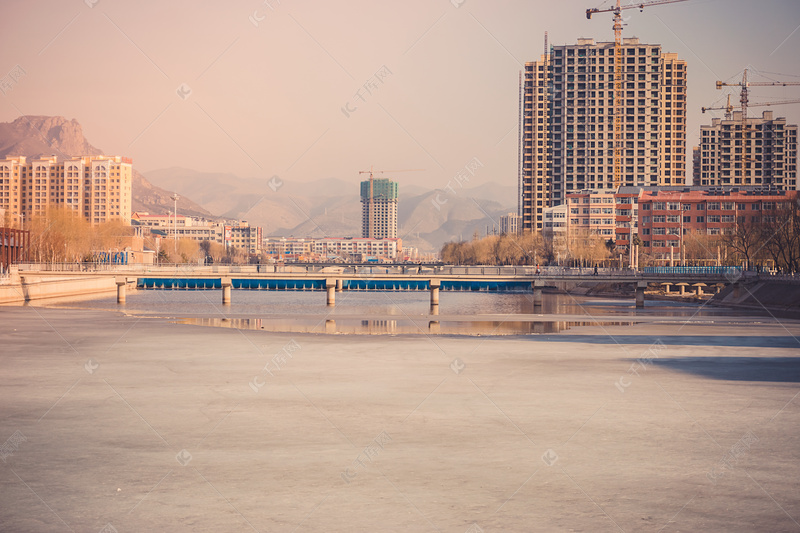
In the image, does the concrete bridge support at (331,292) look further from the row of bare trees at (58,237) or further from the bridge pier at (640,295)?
the row of bare trees at (58,237)

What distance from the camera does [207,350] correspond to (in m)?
39.1

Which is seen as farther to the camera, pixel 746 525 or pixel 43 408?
pixel 43 408

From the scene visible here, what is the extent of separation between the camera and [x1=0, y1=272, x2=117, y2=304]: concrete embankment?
95375mm

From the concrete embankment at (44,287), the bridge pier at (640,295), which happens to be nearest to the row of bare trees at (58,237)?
the concrete embankment at (44,287)

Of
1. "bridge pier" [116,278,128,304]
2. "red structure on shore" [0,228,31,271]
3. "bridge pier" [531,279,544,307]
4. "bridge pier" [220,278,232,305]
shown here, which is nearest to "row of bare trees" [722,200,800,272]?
"bridge pier" [531,279,544,307]

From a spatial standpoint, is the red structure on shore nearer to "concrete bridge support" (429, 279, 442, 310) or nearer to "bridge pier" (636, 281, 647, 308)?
"concrete bridge support" (429, 279, 442, 310)

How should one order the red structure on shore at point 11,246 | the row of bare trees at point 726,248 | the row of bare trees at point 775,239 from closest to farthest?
the row of bare trees at point 775,239, the red structure on shore at point 11,246, the row of bare trees at point 726,248

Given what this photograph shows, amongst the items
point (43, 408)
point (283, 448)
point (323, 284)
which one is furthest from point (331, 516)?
point (323, 284)

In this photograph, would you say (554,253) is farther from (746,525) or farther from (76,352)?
(746,525)

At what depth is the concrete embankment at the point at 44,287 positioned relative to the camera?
95375 mm

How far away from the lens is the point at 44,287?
105938 millimetres

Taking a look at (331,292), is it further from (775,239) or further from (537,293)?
(775,239)

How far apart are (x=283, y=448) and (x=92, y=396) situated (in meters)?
9.57

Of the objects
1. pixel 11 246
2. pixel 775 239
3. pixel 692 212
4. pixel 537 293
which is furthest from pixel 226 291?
pixel 692 212
